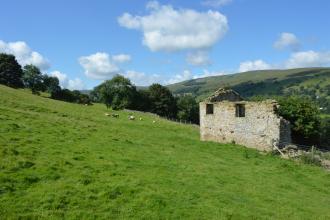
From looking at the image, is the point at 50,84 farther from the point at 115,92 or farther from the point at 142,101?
the point at 142,101

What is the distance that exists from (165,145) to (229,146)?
6.51 metres

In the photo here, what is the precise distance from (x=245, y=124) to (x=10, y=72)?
2970 inches

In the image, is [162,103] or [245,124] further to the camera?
[162,103]

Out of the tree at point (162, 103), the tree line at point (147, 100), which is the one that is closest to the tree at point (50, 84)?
the tree line at point (147, 100)

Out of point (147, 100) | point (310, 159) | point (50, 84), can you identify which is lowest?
point (310, 159)

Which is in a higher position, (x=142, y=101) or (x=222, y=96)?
(x=142, y=101)

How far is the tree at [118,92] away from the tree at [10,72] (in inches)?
796

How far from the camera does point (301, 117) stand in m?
45.8

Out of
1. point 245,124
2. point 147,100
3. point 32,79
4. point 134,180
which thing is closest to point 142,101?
point 147,100

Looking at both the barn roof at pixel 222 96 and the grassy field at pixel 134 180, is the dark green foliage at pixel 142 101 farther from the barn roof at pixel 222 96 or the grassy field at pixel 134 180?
the grassy field at pixel 134 180

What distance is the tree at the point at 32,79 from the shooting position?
9900 cm

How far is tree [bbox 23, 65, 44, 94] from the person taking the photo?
99.0 metres

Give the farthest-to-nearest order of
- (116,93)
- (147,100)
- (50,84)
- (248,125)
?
(147,100) → (50,84) → (116,93) → (248,125)

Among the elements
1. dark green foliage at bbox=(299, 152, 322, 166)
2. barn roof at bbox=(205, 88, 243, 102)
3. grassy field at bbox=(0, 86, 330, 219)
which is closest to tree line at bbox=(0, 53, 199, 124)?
barn roof at bbox=(205, 88, 243, 102)
